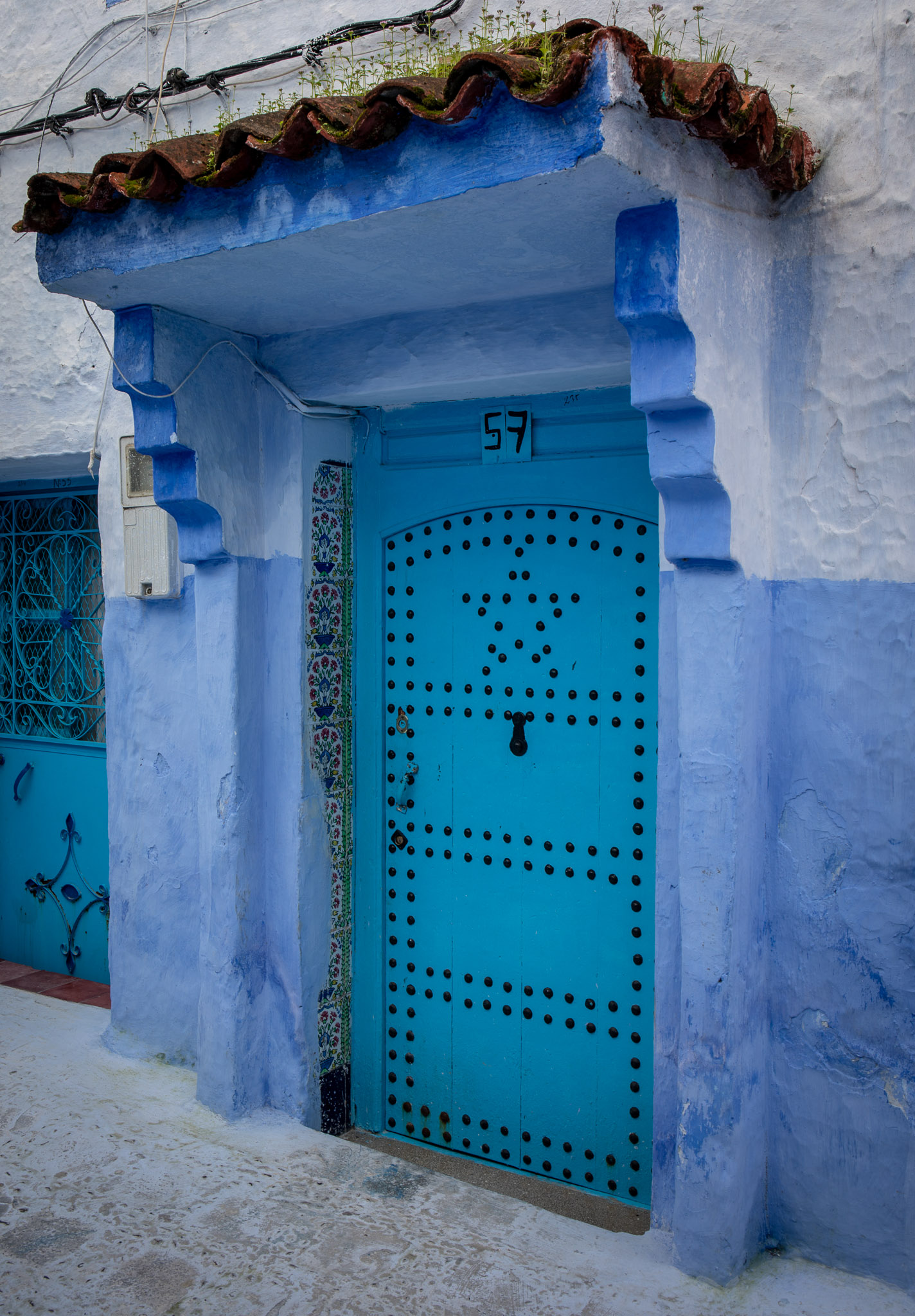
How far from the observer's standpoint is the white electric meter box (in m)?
4.22

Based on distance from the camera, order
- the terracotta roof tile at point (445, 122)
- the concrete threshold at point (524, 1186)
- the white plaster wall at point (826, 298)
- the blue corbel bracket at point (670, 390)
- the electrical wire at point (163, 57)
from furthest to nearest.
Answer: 1. the electrical wire at point (163, 57)
2. the concrete threshold at point (524, 1186)
3. the white plaster wall at point (826, 298)
4. the blue corbel bracket at point (670, 390)
5. the terracotta roof tile at point (445, 122)

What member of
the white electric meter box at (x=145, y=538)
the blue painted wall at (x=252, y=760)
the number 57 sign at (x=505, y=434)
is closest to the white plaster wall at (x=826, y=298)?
the number 57 sign at (x=505, y=434)

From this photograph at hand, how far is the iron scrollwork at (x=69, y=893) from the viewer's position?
5203 mm

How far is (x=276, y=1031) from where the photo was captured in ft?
13.1

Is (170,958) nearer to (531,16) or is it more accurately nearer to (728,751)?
(728,751)

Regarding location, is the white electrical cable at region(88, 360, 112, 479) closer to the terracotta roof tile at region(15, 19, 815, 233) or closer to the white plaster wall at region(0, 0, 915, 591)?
the terracotta roof tile at region(15, 19, 815, 233)

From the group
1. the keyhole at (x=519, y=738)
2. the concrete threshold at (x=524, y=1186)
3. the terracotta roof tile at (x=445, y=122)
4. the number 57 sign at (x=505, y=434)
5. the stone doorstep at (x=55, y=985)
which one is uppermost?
the terracotta roof tile at (x=445, y=122)

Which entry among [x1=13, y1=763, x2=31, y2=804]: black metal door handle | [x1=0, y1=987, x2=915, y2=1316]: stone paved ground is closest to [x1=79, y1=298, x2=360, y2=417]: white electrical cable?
[x1=13, y1=763, x2=31, y2=804]: black metal door handle

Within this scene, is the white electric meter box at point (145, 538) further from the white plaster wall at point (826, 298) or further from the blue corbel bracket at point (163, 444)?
the white plaster wall at point (826, 298)

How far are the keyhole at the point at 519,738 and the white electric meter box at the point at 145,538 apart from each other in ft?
4.97

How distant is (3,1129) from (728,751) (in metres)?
2.92

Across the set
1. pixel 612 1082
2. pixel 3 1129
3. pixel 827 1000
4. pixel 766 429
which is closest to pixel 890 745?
pixel 827 1000

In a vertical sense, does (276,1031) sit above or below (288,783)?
below

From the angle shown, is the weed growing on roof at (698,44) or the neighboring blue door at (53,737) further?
the neighboring blue door at (53,737)
